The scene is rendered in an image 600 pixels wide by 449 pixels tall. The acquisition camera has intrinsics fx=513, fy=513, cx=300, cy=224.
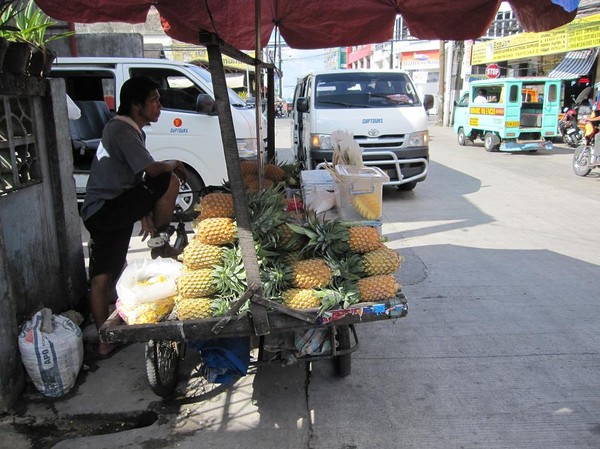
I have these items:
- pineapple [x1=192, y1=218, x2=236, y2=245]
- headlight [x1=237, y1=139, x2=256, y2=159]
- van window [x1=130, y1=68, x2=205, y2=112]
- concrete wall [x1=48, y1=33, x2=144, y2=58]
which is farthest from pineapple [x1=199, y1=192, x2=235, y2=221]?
concrete wall [x1=48, y1=33, x2=144, y2=58]

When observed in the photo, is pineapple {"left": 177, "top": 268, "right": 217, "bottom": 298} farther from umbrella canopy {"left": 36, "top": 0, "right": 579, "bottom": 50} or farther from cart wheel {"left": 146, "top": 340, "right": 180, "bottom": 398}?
umbrella canopy {"left": 36, "top": 0, "right": 579, "bottom": 50}

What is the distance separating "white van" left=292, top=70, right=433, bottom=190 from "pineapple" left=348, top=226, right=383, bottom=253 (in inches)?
211

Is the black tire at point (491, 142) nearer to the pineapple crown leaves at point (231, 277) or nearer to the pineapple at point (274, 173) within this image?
the pineapple at point (274, 173)

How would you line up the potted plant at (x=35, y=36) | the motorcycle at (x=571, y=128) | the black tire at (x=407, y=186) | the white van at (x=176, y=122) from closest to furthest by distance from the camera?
1. the potted plant at (x=35, y=36)
2. the white van at (x=176, y=122)
3. the black tire at (x=407, y=186)
4. the motorcycle at (x=571, y=128)

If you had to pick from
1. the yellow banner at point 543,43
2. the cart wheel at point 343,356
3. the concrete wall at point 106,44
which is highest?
the yellow banner at point 543,43

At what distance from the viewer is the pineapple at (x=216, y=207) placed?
2.98 metres

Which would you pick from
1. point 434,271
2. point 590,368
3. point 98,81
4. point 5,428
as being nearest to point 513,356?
point 590,368

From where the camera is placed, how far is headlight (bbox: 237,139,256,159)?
7.28 meters

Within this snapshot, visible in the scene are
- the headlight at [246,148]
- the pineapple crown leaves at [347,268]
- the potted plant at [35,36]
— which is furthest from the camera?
the headlight at [246,148]

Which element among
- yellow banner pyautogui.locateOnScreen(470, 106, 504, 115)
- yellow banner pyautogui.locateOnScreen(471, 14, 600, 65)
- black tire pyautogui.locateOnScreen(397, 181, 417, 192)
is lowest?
black tire pyautogui.locateOnScreen(397, 181, 417, 192)

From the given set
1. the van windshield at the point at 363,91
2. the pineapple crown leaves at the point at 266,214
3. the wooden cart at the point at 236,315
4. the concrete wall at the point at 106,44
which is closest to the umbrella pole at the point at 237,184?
the wooden cart at the point at 236,315

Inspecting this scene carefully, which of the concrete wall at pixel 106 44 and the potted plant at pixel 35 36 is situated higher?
the concrete wall at pixel 106 44

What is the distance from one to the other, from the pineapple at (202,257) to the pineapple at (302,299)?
418mm

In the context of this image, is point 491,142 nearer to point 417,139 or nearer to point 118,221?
point 417,139
